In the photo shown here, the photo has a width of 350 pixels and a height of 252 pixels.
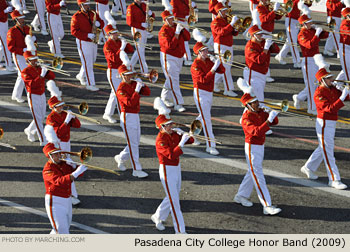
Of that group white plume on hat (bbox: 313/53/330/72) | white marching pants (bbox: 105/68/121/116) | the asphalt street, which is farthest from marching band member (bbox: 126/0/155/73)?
white plume on hat (bbox: 313/53/330/72)

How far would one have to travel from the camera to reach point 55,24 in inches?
888

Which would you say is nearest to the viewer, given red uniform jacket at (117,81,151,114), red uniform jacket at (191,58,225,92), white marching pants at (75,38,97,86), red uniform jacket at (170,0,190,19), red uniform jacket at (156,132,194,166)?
red uniform jacket at (156,132,194,166)

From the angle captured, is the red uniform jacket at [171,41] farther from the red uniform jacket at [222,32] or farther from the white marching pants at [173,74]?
the red uniform jacket at [222,32]

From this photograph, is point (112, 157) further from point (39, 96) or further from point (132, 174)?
point (39, 96)

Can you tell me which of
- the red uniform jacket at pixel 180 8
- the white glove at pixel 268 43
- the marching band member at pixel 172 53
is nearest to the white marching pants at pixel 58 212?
the marching band member at pixel 172 53

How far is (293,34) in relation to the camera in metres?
21.8

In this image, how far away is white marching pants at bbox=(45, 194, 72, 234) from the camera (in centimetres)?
1228

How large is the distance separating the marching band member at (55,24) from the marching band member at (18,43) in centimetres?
332

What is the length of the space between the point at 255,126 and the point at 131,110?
9.37 feet

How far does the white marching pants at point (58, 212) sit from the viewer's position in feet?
40.3

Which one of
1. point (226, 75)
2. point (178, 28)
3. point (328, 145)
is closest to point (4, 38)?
point (178, 28)

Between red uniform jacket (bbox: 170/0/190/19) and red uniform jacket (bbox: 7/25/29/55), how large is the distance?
16.7 ft

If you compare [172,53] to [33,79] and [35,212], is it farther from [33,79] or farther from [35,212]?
[35,212]

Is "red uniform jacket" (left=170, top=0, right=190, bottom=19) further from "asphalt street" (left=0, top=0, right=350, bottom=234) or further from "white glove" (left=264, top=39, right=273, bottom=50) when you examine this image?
"white glove" (left=264, top=39, right=273, bottom=50)
